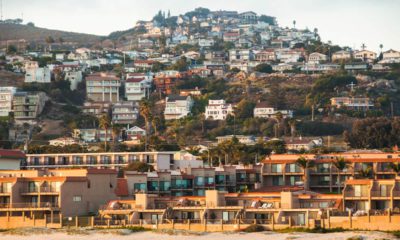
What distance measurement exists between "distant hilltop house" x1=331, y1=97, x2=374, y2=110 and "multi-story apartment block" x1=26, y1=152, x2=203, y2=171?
2927 inches

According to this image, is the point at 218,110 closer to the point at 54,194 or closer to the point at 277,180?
the point at 277,180

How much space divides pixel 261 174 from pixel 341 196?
63.0 ft

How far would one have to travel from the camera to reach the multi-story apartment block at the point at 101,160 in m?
120

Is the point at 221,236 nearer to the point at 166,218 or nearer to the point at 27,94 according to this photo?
the point at 166,218

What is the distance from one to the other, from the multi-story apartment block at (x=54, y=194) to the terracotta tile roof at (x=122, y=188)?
2487 millimetres

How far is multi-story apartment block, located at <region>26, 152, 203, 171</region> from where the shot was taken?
394 ft

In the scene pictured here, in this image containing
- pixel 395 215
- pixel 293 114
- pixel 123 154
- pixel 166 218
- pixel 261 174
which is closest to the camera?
pixel 395 215

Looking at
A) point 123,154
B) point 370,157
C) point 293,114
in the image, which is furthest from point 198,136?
point 370,157

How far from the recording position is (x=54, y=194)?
8631cm

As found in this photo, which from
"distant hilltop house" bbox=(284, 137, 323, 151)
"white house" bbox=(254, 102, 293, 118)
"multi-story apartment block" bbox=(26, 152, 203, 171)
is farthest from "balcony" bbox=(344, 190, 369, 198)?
"white house" bbox=(254, 102, 293, 118)

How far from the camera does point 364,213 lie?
78438 mm

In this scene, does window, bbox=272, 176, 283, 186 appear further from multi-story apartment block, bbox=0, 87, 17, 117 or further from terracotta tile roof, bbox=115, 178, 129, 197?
multi-story apartment block, bbox=0, 87, 17, 117

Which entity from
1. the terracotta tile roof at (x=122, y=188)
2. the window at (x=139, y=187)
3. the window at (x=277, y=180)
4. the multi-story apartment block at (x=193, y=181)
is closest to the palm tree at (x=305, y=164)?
the window at (x=277, y=180)

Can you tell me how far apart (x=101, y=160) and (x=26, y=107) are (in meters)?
72.9
